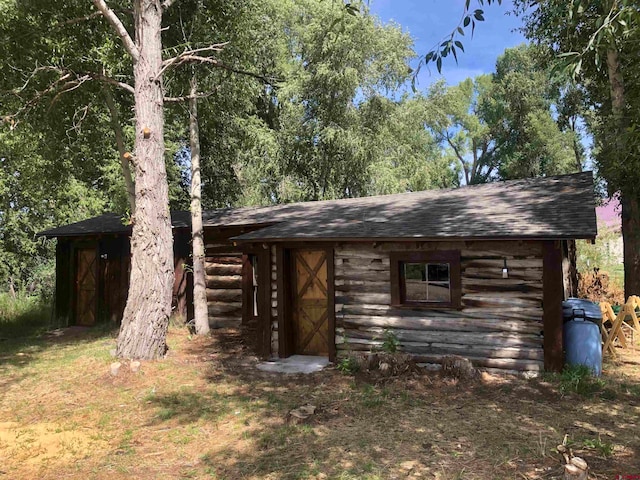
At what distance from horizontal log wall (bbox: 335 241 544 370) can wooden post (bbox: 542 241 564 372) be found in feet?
0.39

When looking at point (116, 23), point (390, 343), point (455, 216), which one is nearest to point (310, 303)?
point (390, 343)

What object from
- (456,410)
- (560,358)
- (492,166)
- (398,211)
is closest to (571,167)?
(492,166)

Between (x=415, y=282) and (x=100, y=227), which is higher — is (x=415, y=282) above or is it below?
below

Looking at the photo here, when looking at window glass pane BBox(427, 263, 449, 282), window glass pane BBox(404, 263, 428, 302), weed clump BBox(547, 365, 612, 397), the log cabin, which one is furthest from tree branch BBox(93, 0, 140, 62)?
weed clump BBox(547, 365, 612, 397)

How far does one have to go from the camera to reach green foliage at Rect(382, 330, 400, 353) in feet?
27.8

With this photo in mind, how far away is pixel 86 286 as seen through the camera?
15.2 metres

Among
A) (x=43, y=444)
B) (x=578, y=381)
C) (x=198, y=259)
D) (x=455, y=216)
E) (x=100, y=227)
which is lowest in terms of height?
(x=43, y=444)

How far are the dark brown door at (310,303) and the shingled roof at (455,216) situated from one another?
686 millimetres

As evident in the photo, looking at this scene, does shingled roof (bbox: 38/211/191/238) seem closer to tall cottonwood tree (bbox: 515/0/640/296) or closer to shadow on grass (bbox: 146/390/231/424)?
shadow on grass (bbox: 146/390/231/424)

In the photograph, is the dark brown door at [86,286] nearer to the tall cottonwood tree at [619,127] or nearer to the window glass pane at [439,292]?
the window glass pane at [439,292]

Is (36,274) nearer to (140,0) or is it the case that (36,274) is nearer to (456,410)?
(140,0)

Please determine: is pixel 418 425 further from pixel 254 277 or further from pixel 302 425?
pixel 254 277

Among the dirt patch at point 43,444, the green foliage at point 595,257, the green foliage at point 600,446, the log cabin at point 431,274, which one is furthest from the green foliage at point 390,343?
the green foliage at point 595,257

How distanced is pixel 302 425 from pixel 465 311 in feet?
12.3
